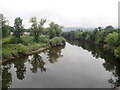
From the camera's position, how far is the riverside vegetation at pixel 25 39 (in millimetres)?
26844

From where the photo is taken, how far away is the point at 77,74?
55.1 ft

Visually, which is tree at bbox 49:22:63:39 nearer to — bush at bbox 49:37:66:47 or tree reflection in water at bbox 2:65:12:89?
bush at bbox 49:37:66:47

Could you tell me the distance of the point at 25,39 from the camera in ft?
128

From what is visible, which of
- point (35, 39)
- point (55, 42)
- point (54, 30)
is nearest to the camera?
point (35, 39)

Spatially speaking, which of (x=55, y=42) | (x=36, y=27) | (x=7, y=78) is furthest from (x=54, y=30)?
(x=7, y=78)

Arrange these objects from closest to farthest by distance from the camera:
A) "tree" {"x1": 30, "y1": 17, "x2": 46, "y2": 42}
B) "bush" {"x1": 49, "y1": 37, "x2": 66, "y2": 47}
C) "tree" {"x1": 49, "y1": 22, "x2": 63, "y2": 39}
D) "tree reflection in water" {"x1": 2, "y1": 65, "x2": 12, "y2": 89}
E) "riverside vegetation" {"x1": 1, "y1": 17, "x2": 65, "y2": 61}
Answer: "tree reflection in water" {"x1": 2, "y1": 65, "x2": 12, "y2": 89}
"riverside vegetation" {"x1": 1, "y1": 17, "x2": 65, "y2": 61}
"tree" {"x1": 30, "y1": 17, "x2": 46, "y2": 42}
"bush" {"x1": 49, "y1": 37, "x2": 66, "y2": 47}
"tree" {"x1": 49, "y1": 22, "x2": 63, "y2": 39}

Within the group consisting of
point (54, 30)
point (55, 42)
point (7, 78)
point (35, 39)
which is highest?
point (54, 30)

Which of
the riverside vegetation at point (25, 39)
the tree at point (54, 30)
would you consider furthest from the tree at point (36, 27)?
the tree at point (54, 30)

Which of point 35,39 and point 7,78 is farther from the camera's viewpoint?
point 35,39

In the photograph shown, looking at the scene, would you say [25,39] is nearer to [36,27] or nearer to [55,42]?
[36,27]

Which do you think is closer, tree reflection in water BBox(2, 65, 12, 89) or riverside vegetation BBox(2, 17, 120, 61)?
tree reflection in water BBox(2, 65, 12, 89)

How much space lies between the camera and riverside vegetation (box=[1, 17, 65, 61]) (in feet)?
88.1

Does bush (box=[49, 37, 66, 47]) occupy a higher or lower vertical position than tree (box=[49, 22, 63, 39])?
lower

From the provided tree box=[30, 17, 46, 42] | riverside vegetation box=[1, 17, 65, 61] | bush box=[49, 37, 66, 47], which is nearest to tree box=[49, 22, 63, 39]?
riverside vegetation box=[1, 17, 65, 61]
